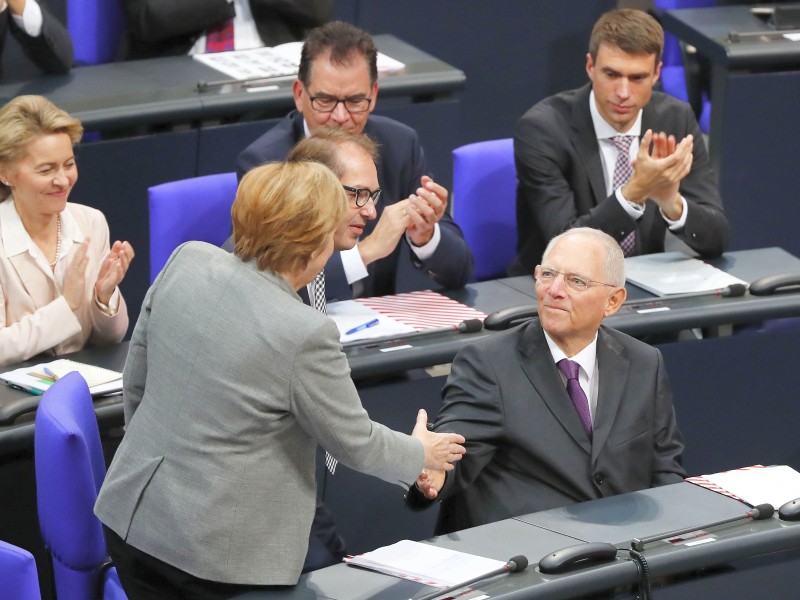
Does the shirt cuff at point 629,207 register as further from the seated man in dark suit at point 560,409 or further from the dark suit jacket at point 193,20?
the dark suit jacket at point 193,20

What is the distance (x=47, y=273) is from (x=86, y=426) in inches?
34.0

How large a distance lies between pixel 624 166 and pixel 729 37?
119 centimetres

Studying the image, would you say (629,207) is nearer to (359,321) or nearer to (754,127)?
(359,321)

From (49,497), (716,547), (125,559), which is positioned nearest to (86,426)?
(49,497)

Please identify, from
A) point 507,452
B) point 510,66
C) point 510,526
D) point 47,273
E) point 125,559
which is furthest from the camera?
point 510,66

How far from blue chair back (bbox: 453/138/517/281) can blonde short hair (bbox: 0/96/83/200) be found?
1.38 m

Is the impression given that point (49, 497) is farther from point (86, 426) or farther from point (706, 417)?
point (706, 417)

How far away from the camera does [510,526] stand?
303 centimetres

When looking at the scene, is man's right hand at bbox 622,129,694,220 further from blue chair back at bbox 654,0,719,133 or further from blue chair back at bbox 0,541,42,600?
blue chair back at bbox 0,541,42,600

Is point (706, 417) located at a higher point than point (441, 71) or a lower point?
lower

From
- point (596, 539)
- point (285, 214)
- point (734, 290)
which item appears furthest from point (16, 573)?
point (734, 290)

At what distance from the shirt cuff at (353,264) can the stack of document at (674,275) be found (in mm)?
820

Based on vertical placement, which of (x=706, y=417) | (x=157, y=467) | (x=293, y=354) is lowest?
(x=706, y=417)

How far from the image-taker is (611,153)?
4.73 m
